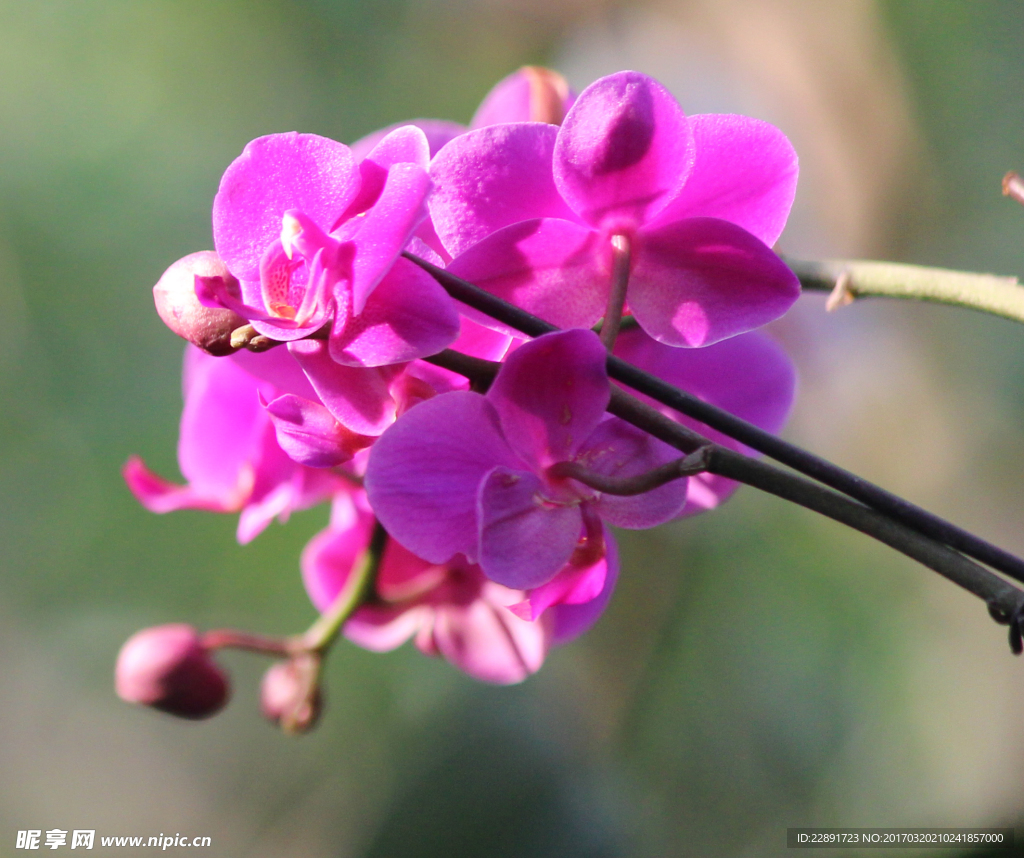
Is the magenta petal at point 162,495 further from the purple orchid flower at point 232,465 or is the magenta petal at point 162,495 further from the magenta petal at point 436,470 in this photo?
the magenta petal at point 436,470

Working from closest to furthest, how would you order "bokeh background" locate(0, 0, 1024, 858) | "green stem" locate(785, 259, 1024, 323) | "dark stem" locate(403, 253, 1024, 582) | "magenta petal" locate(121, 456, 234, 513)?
"dark stem" locate(403, 253, 1024, 582), "green stem" locate(785, 259, 1024, 323), "magenta petal" locate(121, 456, 234, 513), "bokeh background" locate(0, 0, 1024, 858)

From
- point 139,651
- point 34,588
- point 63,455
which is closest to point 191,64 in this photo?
point 63,455

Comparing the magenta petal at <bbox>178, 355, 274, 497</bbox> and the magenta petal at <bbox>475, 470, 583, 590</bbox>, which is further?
the magenta petal at <bbox>178, 355, 274, 497</bbox>

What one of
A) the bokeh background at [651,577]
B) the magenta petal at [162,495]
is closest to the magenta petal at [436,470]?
the magenta petal at [162,495]

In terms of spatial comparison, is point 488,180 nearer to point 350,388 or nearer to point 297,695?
point 350,388

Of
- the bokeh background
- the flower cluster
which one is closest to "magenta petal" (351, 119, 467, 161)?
the flower cluster

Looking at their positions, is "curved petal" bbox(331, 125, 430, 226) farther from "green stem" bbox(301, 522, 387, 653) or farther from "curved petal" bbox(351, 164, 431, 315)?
"green stem" bbox(301, 522, 387, 653)

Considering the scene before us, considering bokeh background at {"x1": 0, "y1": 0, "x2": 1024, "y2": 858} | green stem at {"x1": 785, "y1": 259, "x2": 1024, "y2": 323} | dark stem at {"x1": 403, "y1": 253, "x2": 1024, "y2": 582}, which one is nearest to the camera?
dark stem at {"x1": 403, "y1": 253, "x2": 1024, "y2": 582}
